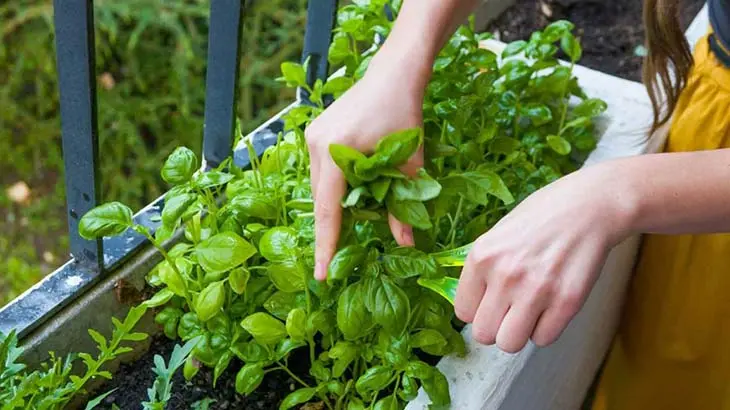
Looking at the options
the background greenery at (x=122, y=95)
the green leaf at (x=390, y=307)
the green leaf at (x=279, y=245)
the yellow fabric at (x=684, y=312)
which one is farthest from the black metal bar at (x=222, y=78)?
the background greenery at (x=122, y=95)

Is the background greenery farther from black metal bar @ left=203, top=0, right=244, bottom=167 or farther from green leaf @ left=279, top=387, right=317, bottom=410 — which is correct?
green leaf @ left=279, top=387, right=317, bottom=410

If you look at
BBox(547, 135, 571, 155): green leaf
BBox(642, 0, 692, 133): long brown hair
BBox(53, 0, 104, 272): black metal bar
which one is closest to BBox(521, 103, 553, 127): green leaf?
BBox(547, 135, 571, 155): green leaf

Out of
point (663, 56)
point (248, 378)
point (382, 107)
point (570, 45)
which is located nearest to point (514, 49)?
point (570, 45)

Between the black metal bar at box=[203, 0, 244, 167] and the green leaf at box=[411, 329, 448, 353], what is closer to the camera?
the green leaf at box=[411, 329, 448, 353]

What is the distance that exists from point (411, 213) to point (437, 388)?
190mm

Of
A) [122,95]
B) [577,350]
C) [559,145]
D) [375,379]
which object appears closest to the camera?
[375,379]

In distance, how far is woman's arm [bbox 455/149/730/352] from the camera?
2.56 feet

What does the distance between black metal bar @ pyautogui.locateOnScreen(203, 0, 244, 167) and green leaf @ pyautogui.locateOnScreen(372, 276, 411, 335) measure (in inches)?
14.6

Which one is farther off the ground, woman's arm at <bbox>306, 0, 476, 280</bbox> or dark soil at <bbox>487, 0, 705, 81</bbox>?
woman's arm at <bbox>306, 0, 476, 280</bbox>

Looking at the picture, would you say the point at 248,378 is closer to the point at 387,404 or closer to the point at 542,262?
the point at 387,404

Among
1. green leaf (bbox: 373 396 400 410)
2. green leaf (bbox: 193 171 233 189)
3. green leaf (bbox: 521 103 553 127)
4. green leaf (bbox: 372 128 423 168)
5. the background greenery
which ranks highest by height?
green leaf (bbox: 372 128 423 168)

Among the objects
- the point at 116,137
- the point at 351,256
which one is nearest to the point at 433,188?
the point at 351,256

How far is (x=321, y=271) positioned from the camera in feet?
2.76

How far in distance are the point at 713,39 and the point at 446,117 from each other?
0.49m
